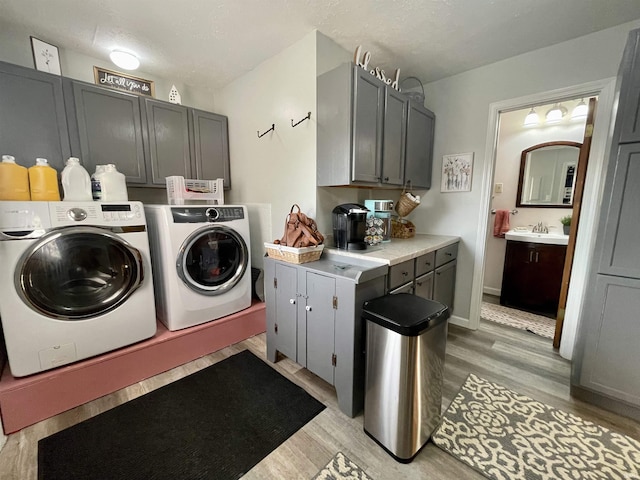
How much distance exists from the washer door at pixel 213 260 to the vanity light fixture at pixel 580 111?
3.71 metres

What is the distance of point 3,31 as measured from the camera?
72.0 inches

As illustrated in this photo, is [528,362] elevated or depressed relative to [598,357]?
depressed

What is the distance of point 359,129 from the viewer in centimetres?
179

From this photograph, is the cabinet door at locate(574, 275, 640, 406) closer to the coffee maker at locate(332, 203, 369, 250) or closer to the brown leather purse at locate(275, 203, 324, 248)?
the coffee maker at locate(332, 203, 369, 250)

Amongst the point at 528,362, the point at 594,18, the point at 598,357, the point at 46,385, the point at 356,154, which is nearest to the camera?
the point at 46,385

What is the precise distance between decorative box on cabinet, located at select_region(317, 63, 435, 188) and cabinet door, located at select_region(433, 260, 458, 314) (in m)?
0.89

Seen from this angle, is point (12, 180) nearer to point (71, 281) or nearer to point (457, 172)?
point (71, 281)

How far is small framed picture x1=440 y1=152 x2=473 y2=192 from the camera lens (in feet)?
8.01

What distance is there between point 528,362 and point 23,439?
128 inches

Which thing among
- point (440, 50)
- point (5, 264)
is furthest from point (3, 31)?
point (440, 50)

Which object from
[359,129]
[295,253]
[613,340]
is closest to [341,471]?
[295,253]

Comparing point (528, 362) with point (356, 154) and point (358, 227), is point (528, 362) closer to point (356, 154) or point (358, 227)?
point (358, 227)

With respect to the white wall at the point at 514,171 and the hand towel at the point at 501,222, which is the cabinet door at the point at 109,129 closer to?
the white wall at the point at 514,171

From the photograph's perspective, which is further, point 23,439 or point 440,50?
point 440,50
